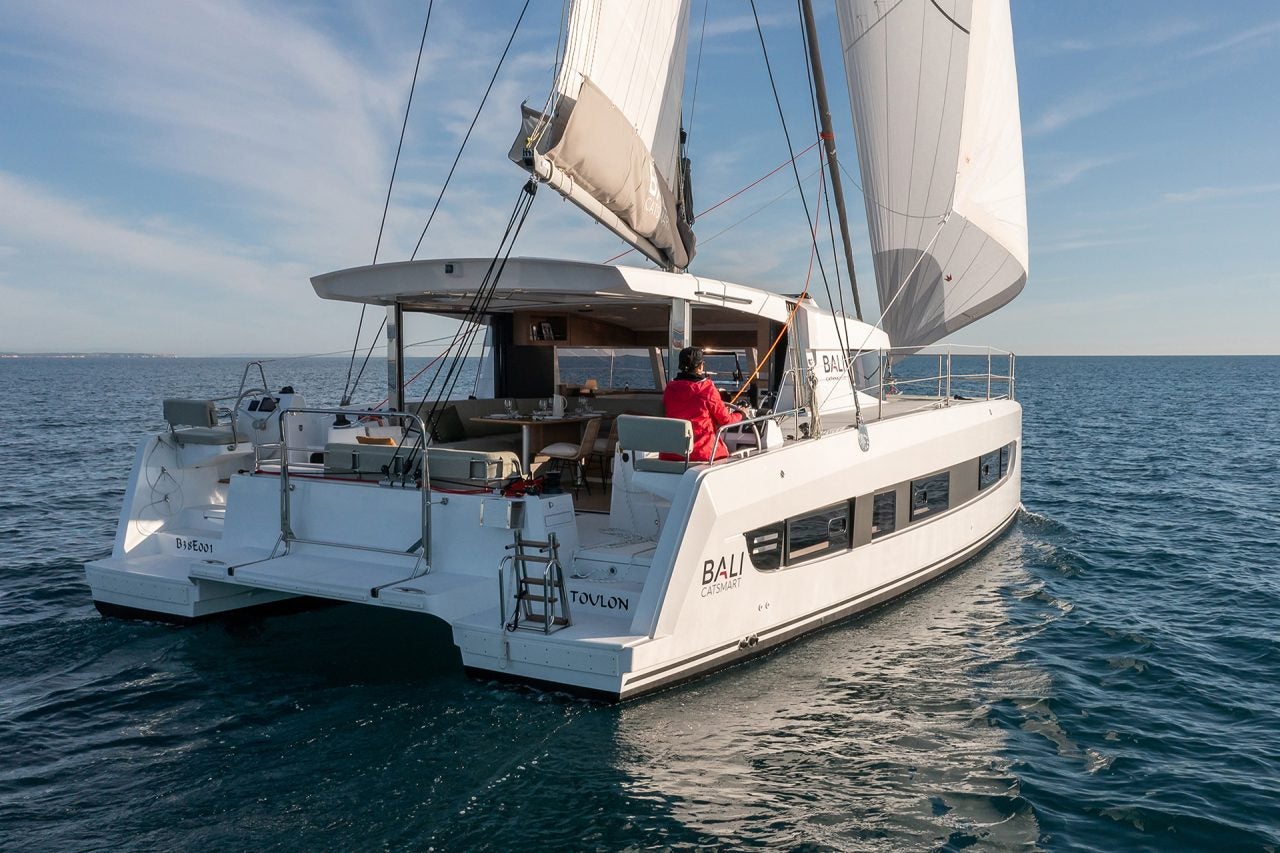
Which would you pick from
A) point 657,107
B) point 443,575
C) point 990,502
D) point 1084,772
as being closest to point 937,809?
point 1084,772

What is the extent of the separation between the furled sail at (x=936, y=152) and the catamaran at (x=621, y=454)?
0.05m

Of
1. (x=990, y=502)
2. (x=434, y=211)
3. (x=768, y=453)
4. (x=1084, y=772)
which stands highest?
(x=434, y=211)

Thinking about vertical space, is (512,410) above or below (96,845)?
above

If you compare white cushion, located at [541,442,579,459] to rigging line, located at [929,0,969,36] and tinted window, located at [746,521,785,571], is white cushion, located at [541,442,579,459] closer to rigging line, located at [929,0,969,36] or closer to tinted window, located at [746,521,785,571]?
tinted window, located at [746,521,785,571]

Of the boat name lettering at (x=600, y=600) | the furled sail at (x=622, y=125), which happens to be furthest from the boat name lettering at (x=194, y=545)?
the furled sail at (x=622, y=125)

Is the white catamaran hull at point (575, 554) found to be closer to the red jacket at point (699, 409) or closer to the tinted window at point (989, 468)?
the red jacket at point (699, 409)

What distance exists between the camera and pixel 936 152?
13984mm

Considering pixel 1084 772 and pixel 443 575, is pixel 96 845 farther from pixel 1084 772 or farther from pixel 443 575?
pixel 1084 772

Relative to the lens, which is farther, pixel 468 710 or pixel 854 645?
pixel 854 645

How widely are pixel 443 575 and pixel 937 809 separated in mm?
4364

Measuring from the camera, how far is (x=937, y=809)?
598 cm

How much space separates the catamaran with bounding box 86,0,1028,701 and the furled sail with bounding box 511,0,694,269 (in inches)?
1.4

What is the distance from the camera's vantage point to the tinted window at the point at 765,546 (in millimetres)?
7848

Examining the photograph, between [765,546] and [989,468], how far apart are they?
610cm
